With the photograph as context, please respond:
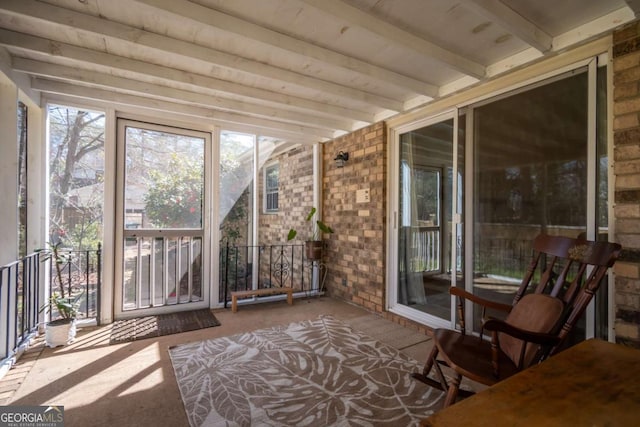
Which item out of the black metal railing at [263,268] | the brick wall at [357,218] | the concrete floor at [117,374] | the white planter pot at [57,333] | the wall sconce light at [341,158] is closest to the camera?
the concrete floor at [117,374]

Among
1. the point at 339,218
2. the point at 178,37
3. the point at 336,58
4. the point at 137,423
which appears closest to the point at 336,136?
the point at 339,218

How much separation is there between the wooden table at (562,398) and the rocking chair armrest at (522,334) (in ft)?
1.36

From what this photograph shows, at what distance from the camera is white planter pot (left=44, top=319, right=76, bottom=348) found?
265 centimetres

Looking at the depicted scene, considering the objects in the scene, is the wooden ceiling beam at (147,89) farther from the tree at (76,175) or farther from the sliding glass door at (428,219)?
the sliding glass door at (428,219)

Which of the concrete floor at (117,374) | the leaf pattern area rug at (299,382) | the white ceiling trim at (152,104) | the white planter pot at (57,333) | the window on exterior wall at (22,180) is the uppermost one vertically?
the white ceiling trim at (152,104)

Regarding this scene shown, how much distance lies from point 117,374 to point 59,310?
1.11 metres

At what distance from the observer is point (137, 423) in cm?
169

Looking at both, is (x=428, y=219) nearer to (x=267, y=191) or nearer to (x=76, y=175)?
(x=267, y=191)

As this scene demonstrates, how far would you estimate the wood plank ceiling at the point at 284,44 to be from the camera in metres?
1.78

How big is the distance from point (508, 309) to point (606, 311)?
25.7 inches

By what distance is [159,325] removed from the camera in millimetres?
3172

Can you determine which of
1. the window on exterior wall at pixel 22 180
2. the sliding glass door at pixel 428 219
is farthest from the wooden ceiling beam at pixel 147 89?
the sliding glass door at pixel 428 219

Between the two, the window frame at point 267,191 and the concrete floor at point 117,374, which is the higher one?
the window frame at point 267,191

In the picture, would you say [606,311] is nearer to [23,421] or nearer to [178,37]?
[178,37]
